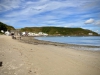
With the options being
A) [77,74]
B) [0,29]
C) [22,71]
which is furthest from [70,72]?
[0,29]

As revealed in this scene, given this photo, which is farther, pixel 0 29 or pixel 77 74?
pixel 0 29

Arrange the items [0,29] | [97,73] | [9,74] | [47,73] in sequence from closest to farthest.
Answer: [9,74] → [47,73] → [97,73] → [0,29]

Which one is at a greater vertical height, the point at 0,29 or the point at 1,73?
the point at 0,29

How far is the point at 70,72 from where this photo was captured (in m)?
5.81

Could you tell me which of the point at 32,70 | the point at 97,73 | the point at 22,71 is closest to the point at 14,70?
the point at 22,71

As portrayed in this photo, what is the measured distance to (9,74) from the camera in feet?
16.9

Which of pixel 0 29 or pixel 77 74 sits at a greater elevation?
pixel 0 29

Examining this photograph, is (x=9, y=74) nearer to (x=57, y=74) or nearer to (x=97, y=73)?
(x=57, y=74)

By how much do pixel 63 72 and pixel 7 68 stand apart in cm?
275

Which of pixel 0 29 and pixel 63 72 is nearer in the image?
pixel 63 72

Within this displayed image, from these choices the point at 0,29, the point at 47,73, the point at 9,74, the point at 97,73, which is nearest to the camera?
the point at 9,74

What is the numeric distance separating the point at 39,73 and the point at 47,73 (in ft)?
1.24

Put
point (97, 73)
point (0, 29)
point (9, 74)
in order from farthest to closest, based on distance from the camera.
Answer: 1. point (0, 29)
2. point (97, 73)
3. point (9, 74)

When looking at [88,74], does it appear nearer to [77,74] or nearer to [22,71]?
[77,74]
